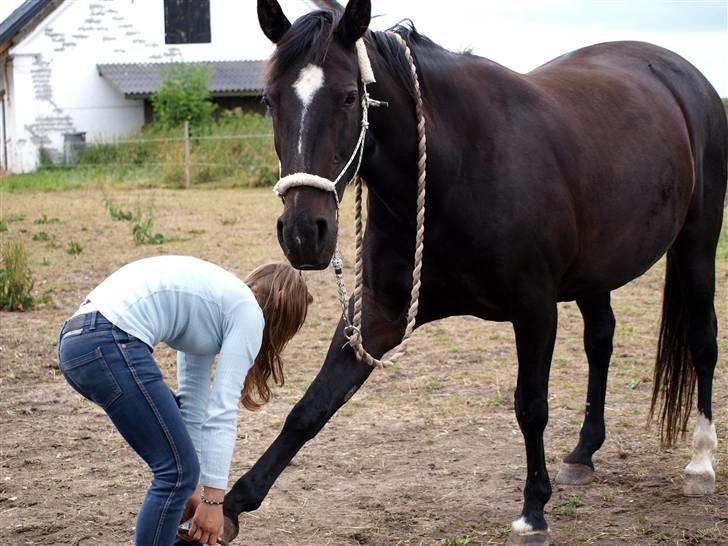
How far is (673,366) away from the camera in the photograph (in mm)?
5109

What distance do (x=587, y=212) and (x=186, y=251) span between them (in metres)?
7.06

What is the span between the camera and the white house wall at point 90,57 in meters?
26.6

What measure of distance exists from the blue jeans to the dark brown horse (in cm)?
A: 46

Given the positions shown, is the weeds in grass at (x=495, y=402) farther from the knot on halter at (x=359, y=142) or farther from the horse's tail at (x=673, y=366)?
the knot on halter at (x=359, y=142)

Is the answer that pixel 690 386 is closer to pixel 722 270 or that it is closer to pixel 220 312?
pixel 220 312

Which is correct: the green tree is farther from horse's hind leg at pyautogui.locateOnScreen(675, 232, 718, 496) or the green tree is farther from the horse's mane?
the horse's mane

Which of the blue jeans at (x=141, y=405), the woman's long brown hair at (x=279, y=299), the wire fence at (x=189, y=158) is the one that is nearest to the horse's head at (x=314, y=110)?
the woman's long brown hair at (x=279, y=299)

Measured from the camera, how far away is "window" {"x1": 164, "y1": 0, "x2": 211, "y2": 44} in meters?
28.1

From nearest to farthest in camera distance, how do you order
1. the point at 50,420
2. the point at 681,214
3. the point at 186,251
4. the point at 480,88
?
the point at 480,88 < the point at 681,214 < the point at 50,420 < the point at 186,251

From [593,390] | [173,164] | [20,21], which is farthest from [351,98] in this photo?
[20,21]

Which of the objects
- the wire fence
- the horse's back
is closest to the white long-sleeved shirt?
the horse's back

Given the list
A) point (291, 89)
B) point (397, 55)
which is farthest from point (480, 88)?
point (291, 89)

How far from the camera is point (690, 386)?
16.6 ft

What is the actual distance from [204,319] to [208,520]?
60 centimetres
